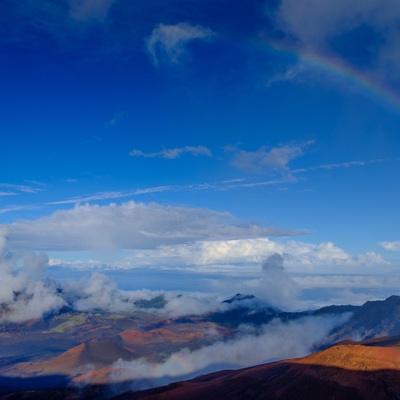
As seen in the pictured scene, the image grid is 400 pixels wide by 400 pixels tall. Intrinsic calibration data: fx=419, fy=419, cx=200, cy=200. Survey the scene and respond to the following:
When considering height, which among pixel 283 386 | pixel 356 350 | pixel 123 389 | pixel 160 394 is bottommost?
pixel 123 389

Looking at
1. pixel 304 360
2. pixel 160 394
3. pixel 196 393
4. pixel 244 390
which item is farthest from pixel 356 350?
pixel 160 394

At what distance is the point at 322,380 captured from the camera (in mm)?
96750

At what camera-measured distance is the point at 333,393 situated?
90.6m

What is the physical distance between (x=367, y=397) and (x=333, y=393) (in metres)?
6.93

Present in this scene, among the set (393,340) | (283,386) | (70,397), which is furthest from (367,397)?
(70,397)

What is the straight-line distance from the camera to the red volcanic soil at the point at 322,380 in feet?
295

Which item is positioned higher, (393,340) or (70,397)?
(393,340)

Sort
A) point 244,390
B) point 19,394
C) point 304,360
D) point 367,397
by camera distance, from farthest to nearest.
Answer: point 19,394 < point 304,360 < point 244,390 < point 367,397

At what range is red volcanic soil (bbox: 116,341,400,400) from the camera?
295 ft

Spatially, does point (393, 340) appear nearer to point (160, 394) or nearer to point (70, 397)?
point (160, 394)

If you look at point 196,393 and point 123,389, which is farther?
point 123,389

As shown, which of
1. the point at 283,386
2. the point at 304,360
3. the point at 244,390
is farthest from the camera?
the point at 304,360

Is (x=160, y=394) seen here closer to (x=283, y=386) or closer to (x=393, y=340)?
(x=283, y=386)

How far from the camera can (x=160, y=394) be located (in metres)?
122
